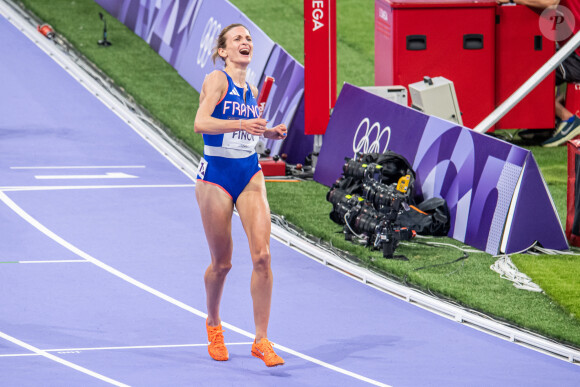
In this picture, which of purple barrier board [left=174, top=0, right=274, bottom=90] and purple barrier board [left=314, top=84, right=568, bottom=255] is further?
purple barrier board [left=174, top=0, right=274, bottom=90]

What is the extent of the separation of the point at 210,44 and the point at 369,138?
240 inches

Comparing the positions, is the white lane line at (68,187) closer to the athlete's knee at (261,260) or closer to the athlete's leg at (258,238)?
the athlete's leg at (258,238)

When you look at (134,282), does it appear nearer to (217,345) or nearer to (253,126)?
(217,345)

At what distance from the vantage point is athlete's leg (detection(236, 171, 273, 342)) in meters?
8.02

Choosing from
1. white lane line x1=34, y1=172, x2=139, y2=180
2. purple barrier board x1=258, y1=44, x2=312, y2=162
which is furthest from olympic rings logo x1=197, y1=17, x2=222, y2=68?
white lane line x1=34, y1=172, x2=139, y2=180

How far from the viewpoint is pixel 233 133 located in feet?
26.7

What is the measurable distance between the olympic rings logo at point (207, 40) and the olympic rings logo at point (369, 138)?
17.7ft

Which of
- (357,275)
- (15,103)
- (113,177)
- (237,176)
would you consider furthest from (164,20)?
(237,176)

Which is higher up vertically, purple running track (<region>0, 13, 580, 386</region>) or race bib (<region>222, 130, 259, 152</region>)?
race bib (<region>222, 130, 259, 152</region>)

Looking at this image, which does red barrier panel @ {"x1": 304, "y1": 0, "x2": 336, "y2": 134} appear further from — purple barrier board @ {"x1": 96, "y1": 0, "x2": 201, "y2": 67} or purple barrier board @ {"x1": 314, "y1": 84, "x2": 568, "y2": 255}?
purple barrier board @ {"x1": 96, "y1": 0, "x2": 201, "y2": 67}

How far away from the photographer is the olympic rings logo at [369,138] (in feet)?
46.0

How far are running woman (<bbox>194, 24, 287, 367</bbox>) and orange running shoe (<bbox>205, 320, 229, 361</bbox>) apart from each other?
11.9 inches

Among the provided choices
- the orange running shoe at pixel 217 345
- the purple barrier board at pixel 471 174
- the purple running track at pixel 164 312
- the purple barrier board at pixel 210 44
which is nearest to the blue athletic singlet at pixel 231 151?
the orange running shoe at pixel 217 345

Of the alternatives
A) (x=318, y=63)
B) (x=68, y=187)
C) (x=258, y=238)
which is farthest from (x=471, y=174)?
(x=68, y=187)
